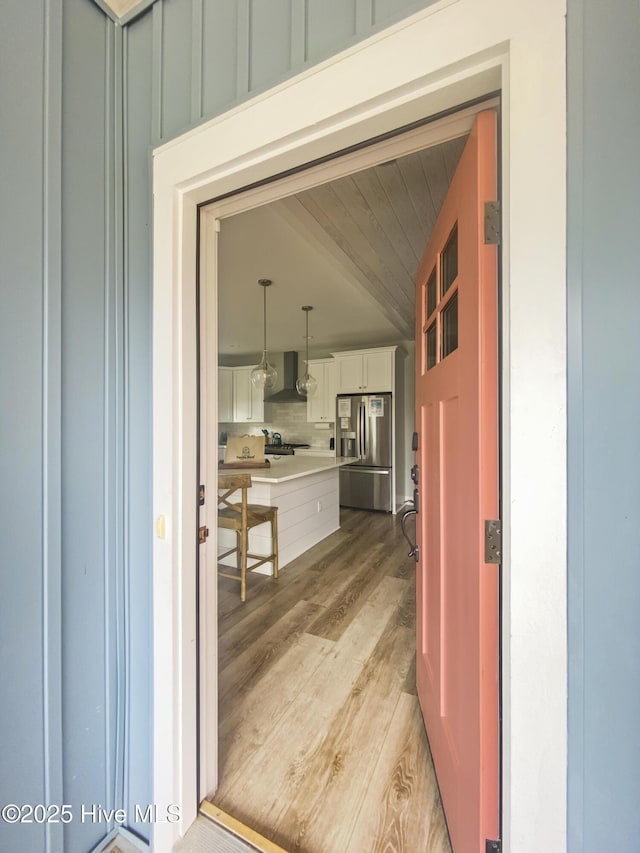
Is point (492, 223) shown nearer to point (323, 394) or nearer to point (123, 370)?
point (123, 370)

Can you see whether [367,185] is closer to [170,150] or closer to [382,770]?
[170,150]

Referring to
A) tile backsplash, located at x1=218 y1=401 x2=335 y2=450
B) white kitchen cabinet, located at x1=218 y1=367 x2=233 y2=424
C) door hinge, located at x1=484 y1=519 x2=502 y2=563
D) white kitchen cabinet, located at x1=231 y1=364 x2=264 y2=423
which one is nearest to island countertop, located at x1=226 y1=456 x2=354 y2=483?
door hinge, located at x1=484 y1=519 x2=502 y2=563

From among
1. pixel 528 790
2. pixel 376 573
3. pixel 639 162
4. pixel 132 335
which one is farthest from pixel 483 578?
pixel 376 573

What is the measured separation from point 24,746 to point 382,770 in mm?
1181

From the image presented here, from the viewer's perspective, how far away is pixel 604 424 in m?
0.57

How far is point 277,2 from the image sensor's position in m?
0.84

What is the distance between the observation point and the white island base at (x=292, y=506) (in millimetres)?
2977

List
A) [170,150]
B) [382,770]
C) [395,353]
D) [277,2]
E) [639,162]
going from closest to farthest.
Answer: [639,162], [277,2], [170,150], [382,770], [395,353]

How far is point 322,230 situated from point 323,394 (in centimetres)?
Answer: 348

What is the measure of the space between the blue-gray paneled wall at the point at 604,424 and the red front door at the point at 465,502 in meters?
0.16

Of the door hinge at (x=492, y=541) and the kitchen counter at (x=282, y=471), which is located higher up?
the door hinge at (x=492, y=541)

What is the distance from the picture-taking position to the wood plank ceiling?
159 cm

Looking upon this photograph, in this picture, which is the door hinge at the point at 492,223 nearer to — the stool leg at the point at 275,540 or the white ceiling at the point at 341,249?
the white ceiling at the point at 341,249

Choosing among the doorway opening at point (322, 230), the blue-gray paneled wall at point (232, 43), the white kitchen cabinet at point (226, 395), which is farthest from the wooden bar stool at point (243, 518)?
the white kitchen cabinet at point (226, 395)
